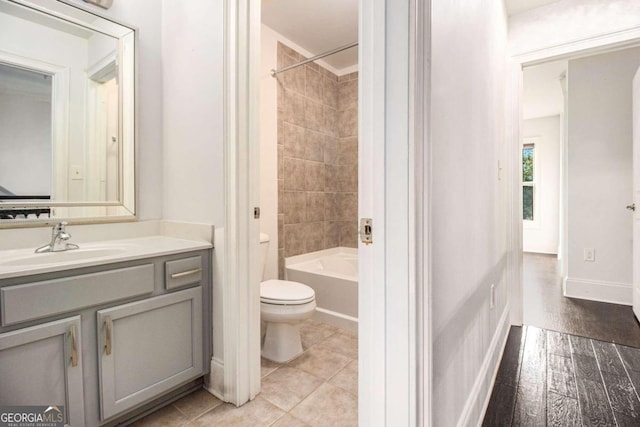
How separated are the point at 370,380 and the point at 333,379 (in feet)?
3.65

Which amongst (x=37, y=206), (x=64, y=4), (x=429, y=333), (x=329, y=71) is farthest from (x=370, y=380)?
(x=329, y=71)

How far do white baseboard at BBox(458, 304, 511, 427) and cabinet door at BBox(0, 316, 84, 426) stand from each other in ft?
4.72

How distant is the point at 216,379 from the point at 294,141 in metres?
2.04

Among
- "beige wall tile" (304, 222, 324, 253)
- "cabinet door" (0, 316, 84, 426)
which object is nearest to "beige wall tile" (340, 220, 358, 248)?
"beige wall tile" (304, 222, 324, 253)

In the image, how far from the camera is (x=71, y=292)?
3.93 ft

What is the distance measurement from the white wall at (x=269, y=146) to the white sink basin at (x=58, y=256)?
4.06 feet

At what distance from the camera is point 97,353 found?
126 centimetres

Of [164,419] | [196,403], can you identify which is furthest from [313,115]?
[164,419]

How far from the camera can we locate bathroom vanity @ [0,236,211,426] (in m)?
1.09

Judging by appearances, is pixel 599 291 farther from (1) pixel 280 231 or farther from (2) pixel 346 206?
(1) pixel 280 231

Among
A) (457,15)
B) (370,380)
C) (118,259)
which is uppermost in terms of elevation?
(457,15)

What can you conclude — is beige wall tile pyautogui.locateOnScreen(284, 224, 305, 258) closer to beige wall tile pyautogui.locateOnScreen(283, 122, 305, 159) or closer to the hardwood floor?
beige wall tile pyautogui.locateOnScreen(283, 122, 305, 159)

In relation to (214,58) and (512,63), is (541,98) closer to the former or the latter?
(512,63)

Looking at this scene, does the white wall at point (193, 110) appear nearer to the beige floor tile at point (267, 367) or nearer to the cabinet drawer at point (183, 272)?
the cabinet drawer at point (183, 272)
